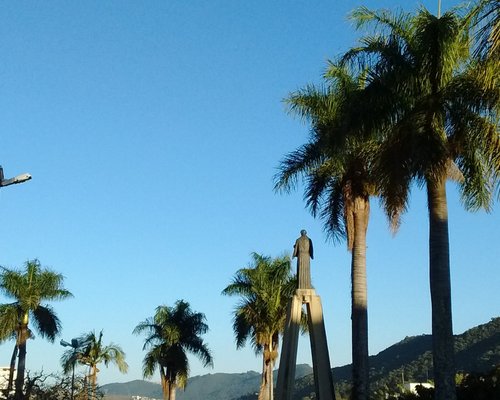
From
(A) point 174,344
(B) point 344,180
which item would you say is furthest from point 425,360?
(B) point 344,180

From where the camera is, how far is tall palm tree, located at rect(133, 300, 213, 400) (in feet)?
185

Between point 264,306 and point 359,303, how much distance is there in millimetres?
18423

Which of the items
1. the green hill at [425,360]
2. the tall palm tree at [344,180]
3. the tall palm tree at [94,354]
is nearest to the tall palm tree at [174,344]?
the tall palm tree at [94,354]

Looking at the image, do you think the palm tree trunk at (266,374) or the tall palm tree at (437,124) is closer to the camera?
the tall palm tree at (437,124)

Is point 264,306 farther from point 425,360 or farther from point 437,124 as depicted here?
point 425,360

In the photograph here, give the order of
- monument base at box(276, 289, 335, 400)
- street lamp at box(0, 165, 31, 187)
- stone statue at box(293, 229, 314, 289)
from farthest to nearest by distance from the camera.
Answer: stone statue at box(293, 229, 314, 289), monument base at box(276, 289, 335, 400), street lamp at box(0, 165, 31, 187)

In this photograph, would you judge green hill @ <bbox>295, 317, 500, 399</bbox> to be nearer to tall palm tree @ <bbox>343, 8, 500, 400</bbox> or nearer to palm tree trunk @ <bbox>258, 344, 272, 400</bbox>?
palm tree trunk @ <bbox>258, 344, 272, 400</bbox>

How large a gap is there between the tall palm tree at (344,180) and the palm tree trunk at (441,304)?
4.66 m

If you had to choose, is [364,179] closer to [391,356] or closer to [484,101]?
[484,101]

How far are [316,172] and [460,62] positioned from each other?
7688mm

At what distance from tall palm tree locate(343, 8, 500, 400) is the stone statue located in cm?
488

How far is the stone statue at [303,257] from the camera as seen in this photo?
87.2ft

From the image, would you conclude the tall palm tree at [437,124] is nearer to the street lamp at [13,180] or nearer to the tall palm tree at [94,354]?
the street lamp at [13,180]

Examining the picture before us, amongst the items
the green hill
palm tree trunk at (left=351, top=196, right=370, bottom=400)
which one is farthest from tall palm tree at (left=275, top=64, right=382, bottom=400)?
the green hill
